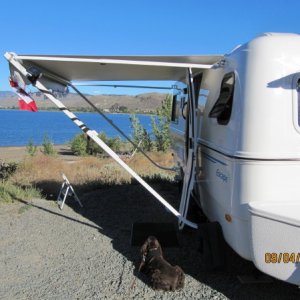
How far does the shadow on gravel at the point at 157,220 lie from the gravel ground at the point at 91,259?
0.4 inches

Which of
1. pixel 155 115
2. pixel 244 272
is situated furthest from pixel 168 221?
pixel 155 115

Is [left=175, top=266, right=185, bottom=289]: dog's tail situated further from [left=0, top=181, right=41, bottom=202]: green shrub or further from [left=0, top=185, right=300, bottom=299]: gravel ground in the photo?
[left=0, top=181, right=41, bottom=202]: green shrub

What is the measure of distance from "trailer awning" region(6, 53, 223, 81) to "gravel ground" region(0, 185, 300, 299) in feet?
7.92

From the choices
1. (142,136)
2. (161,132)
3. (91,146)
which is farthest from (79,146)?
Answer: (161,132)

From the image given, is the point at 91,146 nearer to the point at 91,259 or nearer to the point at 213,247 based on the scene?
the point at 91,259

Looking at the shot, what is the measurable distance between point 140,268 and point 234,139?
6.51 feet

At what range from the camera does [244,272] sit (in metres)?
5.37

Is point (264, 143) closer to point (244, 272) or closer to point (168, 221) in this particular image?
point (244, 272)

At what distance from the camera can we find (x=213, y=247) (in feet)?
16.4

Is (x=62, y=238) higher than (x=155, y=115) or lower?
lower
